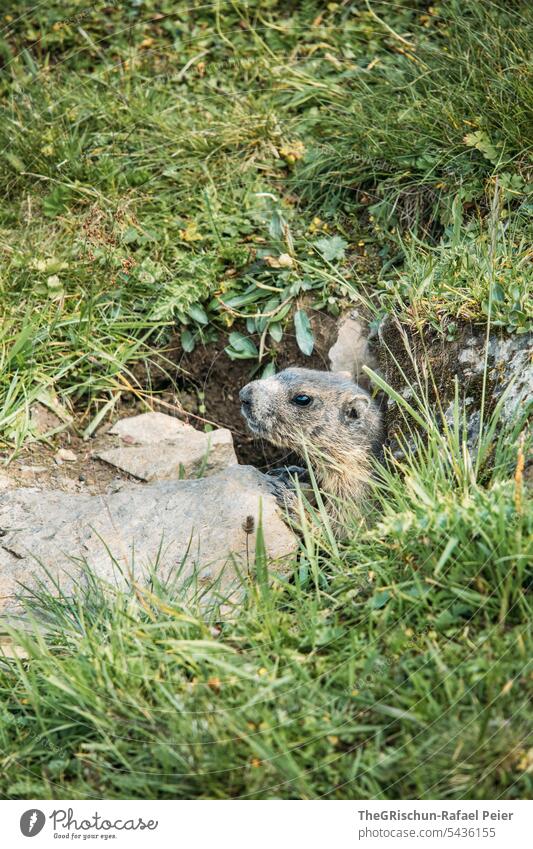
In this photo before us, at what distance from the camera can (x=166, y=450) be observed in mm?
5449

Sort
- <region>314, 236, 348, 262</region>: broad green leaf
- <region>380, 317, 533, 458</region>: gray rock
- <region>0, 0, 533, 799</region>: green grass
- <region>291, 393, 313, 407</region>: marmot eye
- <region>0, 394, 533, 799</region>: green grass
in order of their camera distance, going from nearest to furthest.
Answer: <region>0, 394, 533, 799</region>: green grass
<region>0, 0, 533, 799</region>: green grass
<region>380, 317, 533, 458</region>: gray rock
<region>291, 393, 313, 407</region>: marmot eye
<region>314, 236, 348, 262</region>: broad green leaf

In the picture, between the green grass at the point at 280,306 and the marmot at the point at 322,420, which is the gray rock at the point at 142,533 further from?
the marmot at the point at 322,420

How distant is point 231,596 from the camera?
4012 mm

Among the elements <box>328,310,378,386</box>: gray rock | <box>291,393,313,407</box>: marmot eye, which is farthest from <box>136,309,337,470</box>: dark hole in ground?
<box>291,393,313,407</box>: marmot eye

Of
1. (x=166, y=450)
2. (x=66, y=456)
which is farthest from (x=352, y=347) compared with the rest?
(x=66, y=456)

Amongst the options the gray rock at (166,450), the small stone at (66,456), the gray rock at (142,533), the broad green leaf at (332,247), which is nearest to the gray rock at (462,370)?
the broad green leaf at (332,247)

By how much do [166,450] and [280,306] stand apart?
3.89 ft

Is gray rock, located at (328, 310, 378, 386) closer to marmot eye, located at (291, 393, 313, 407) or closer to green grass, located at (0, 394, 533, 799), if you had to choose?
marmot eye, located at (291, 393, 313, 407)

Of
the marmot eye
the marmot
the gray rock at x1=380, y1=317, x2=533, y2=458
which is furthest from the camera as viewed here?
the marmot eye

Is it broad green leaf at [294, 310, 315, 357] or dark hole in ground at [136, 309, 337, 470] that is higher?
broad green leaf at [294, 310, 315, 357]

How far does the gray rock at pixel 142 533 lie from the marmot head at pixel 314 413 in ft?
1.67

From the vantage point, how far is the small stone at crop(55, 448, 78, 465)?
17.7 ft

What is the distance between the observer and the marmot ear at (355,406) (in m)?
5.13
